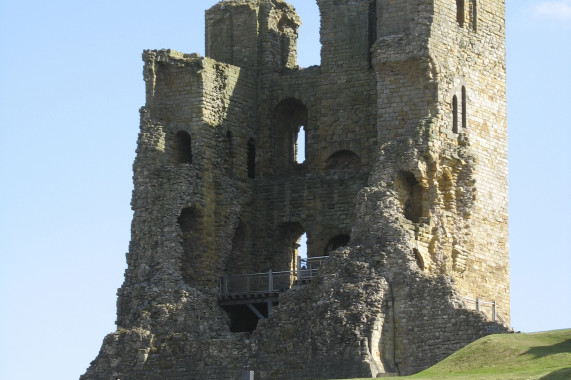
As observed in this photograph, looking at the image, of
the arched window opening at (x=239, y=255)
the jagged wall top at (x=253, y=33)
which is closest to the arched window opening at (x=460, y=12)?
the jagged wall top at (x=253, y=33)

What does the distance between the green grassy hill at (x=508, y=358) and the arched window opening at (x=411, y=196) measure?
24.5 feet

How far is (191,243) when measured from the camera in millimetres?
60594

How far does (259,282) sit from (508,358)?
14.0 m

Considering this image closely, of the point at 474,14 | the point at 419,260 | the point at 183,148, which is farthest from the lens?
the point at 183,148

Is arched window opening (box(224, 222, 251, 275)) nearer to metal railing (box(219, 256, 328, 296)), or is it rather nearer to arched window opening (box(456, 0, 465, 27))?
metal railing (box(219, 256, 328, 296))

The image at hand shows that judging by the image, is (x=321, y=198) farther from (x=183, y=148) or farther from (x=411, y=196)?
(x=411, y=196)

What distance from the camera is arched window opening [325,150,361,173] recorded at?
6200 centimetres

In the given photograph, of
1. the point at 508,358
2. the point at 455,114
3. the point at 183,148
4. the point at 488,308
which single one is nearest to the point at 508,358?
the point at 508,358

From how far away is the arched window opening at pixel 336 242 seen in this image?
201 feet

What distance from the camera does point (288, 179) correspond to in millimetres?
62750

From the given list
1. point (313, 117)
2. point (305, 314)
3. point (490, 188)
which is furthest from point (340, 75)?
point (305, 314)

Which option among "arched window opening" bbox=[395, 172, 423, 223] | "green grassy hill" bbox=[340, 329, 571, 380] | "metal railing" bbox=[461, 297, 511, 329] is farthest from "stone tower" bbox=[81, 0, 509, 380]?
"green grassy hill" bbox=[340, 329, 571, 380]

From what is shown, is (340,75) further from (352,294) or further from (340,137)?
(352,294)

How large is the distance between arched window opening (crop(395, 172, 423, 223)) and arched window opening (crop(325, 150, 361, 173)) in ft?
14.3
